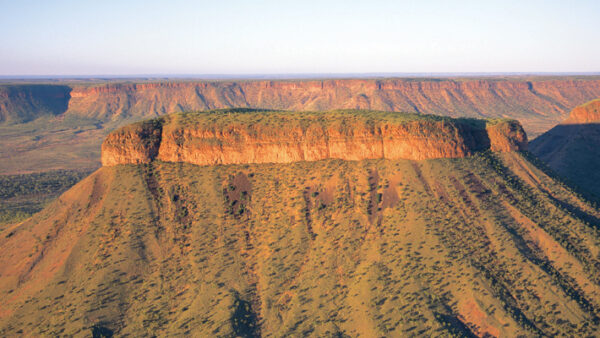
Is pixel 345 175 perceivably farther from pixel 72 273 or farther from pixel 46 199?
pixel 46 199

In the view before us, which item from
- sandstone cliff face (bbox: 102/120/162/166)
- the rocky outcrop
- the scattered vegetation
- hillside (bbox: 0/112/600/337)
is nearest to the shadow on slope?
the rocky outcrop

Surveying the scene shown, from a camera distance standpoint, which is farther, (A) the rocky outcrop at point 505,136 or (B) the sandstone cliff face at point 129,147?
(B) the sandstone cliff face at point 129,147

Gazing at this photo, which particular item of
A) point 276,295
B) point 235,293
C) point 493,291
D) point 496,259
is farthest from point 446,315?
point 235,293

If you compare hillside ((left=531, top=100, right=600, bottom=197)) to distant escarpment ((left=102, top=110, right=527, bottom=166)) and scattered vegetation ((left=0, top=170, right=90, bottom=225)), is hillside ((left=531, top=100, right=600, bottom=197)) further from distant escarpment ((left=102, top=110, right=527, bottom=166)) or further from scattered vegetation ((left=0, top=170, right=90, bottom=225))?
scattered vegetation ((left=0, top=170, right=90, bottom=225))

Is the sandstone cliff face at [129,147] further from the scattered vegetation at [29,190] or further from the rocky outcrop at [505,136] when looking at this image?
the rocky outcrop at [505,136]

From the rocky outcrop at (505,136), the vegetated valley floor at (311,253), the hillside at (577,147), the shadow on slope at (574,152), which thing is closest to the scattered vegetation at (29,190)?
the vegetated valley floor at (311,253)

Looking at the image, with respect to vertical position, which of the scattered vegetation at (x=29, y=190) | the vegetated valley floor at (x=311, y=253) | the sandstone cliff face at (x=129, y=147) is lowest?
the scattered vegetation at (x=29, y=190)
